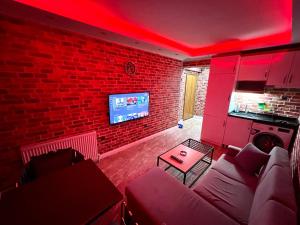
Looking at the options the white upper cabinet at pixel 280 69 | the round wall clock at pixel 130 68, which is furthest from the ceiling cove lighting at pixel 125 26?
the round wall clock at pixel 130 68

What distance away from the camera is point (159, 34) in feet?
8.54

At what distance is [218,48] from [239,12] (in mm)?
1548

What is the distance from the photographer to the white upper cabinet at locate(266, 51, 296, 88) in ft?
8.18

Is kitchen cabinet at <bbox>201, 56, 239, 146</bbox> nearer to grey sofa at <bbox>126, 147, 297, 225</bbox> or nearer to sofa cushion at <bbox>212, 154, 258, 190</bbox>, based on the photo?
sofa cushion at <bbox>212, 154, 258, 190</bbox>

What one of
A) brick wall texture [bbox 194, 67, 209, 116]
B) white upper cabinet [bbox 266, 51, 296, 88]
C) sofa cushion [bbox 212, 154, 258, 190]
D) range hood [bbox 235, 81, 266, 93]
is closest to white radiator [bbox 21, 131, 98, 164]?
sofa cushion [bbox 212, 154, 258, 190]

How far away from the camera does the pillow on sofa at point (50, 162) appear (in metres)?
1.57

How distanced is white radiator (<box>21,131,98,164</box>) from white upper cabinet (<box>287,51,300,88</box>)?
3796 mm

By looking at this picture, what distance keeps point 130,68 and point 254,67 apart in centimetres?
269

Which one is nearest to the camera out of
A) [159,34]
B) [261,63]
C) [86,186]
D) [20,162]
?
[86,186]

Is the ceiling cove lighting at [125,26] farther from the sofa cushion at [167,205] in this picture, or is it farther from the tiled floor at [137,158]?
the tiled floor at [137,158]

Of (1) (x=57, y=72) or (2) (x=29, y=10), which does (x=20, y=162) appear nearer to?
(1) (x=57, y=72)

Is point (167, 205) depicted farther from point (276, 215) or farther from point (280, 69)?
point (280, 69)

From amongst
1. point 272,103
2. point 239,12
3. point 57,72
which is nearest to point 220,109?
point 272,103

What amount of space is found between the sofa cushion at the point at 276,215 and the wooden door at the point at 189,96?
4604mm
